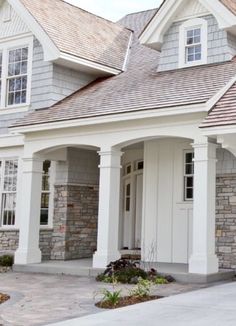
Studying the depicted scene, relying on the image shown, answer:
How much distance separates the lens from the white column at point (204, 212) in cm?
1121

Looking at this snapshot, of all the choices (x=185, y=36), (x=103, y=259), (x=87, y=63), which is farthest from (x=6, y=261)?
(x=185, y=36)

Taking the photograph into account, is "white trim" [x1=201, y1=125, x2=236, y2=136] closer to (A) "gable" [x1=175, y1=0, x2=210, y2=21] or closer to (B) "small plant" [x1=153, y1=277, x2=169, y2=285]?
(B) "small plant" [x1=153, y1=277, x2=169, y2=285]

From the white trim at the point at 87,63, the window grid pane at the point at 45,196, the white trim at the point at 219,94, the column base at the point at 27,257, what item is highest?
the white trim at the point at 87,63

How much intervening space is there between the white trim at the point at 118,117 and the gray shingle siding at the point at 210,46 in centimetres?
298

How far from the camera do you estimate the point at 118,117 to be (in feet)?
41.1

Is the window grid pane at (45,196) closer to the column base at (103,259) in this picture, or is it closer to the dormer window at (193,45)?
the column base at (103,259)

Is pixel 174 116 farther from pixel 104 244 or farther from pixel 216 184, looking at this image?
pixel 104 244

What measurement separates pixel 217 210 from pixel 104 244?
273 centimetres

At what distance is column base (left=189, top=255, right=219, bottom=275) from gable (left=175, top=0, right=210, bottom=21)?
21.8 feet

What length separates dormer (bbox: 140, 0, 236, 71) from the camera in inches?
549

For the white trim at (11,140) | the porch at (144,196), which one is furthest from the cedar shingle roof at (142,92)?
the white trim at (11,140)

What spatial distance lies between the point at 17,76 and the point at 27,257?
5444 millimetres

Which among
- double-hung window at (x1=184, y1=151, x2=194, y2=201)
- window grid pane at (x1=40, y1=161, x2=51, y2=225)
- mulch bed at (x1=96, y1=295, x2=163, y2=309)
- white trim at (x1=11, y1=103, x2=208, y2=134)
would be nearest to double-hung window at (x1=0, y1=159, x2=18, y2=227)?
window grid pane at (x1=40, y1=161, x2=51, y2=225)

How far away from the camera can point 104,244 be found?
42.1 ft
